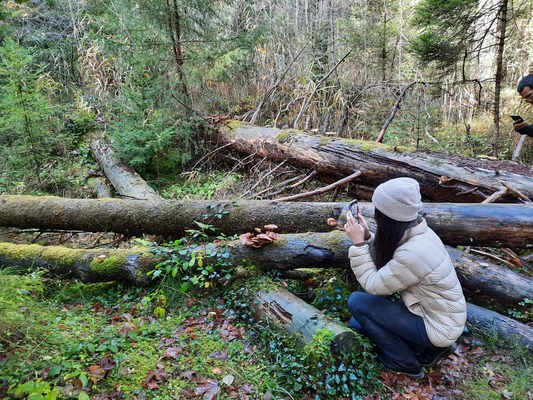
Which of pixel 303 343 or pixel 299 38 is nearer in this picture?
pixel 303 343

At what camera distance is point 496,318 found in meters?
3.38

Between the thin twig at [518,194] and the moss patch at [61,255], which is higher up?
the thin twig at [518,194]

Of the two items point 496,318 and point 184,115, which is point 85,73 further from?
point 496,318

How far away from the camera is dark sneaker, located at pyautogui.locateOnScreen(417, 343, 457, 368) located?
3021mm

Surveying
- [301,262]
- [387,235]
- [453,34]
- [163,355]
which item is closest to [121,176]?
[301,262]

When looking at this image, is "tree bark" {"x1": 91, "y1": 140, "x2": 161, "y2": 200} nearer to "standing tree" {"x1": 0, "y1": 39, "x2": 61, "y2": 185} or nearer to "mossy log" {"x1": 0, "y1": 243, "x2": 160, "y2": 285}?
"standing tree" {"x1": 0, "y1": 39, "x2": 61, "y2": 185}

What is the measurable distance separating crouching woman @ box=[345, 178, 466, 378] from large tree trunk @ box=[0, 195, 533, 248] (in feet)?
3.84

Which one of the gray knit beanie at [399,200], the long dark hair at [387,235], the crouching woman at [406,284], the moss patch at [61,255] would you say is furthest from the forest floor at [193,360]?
the gray knit beanie at [399,200]

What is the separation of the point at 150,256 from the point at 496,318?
3572 mm

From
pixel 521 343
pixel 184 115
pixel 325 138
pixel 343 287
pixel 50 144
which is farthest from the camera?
pixel 50 144

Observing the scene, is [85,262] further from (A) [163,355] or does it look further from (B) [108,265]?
(A) [163,355]

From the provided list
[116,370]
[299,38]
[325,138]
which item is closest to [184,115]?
[325,138]

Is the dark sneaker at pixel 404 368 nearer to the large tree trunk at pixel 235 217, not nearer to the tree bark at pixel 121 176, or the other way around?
the large tree trunk at pixel 235 217

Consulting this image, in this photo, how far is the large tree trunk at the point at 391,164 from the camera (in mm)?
4941
